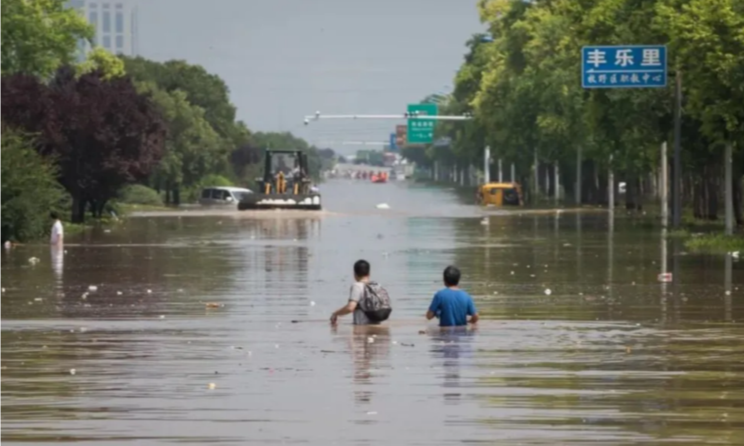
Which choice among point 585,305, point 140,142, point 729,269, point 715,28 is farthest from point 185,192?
point 585,305

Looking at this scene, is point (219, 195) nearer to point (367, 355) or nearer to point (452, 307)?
point (452, 307)

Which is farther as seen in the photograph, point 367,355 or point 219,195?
point 219,195

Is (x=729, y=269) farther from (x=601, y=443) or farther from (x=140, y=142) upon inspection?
(x=140, y=142)

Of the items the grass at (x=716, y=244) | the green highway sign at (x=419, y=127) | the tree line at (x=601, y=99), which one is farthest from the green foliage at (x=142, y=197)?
the grass at (x=716, y=244)

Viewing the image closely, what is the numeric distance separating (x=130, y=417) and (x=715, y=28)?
114ft

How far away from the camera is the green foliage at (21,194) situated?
52719 mm

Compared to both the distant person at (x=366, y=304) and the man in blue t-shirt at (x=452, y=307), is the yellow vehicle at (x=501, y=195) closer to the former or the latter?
the distant person at (x=366, y=304)

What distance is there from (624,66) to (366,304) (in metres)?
35.4

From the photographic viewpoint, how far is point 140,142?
7562 cm

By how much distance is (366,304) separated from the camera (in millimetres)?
24141

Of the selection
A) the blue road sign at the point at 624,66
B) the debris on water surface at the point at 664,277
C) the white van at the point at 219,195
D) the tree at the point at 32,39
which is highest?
the tree at the point at 32,39

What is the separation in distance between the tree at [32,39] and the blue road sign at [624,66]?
110ft

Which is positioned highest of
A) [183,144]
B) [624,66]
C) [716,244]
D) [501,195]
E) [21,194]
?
[624,66]

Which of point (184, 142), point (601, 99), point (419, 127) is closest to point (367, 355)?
point (601, 99)
